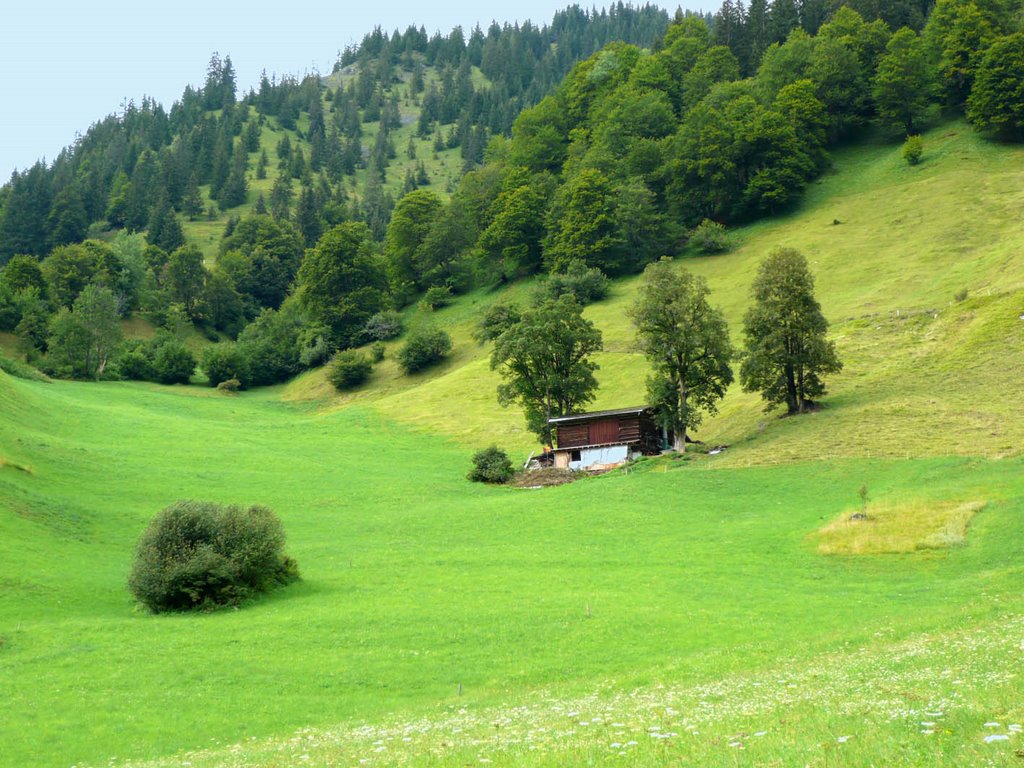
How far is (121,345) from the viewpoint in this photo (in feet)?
412

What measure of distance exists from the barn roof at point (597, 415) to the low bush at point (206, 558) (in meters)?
34.4

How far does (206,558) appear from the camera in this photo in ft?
127

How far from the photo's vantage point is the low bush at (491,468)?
220 feet

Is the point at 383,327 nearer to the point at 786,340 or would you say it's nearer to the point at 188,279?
the point at 188,279

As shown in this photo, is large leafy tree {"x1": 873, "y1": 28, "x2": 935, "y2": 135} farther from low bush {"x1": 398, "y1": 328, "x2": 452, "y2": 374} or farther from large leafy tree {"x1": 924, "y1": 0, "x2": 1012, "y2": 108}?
low bush {"x1": 398, "y1": 328, "x2": 452, "y2": 374}

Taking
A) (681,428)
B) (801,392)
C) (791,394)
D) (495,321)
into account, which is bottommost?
(681,428)

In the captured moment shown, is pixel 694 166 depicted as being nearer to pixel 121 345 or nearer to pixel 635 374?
pixel 635 374

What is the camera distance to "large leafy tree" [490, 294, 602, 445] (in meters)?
75.6

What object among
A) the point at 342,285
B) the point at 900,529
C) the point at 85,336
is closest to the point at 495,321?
the point at 342,285

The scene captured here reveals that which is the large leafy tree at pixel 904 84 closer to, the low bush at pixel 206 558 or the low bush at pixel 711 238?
the low bush at pixel 711 238

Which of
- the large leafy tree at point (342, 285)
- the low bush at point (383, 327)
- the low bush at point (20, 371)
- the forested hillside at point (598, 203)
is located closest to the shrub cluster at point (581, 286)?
the forested hillside at point (598, 203)

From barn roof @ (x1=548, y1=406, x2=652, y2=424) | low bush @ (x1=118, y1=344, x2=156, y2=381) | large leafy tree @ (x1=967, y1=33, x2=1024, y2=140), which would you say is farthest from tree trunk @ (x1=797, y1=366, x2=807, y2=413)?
low bush @ (x1=118, y1=344, x2=156, y2=381)

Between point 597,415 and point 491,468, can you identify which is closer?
point 491,468

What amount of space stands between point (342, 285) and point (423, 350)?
2902cm
